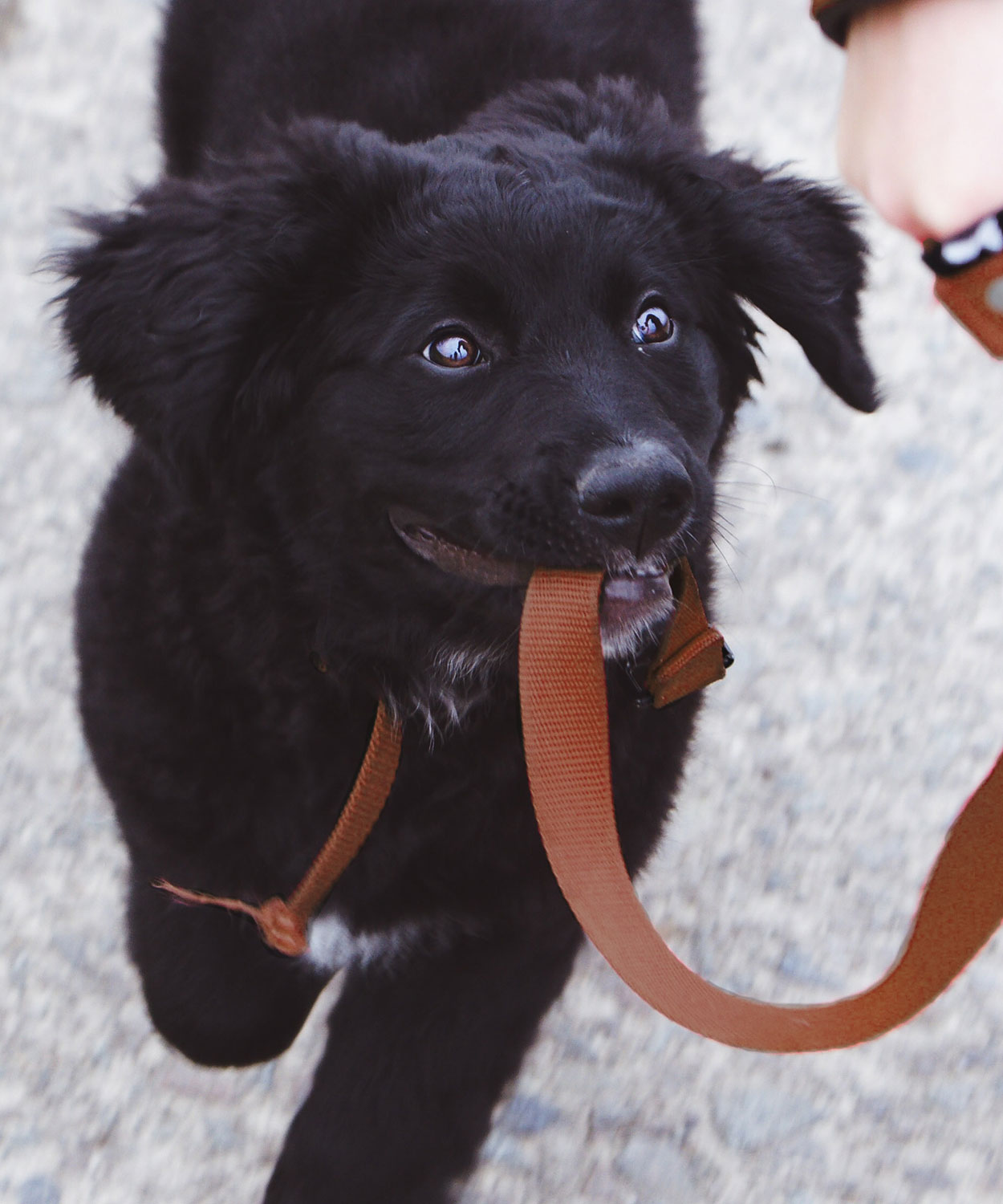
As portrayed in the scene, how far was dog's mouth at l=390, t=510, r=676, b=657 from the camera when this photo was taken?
71.6 inches

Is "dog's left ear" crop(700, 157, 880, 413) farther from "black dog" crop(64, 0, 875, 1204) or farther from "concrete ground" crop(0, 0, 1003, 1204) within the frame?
"concrete ground" crop(0, 0, 1003, 1204)

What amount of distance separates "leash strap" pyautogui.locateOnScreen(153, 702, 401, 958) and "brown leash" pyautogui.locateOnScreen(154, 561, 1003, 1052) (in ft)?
1.27

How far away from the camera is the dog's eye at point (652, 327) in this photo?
6.31ft

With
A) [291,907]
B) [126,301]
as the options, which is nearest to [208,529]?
[126,301]

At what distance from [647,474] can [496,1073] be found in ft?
3.41

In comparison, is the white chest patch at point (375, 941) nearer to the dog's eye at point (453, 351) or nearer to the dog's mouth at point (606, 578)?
the dog's mouth at point (606, 578)

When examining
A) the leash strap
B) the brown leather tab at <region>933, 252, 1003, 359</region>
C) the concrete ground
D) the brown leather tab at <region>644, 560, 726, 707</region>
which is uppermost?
the brown leather tab at <region>933, 252, 1003, 359</region>

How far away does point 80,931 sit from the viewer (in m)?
2.65

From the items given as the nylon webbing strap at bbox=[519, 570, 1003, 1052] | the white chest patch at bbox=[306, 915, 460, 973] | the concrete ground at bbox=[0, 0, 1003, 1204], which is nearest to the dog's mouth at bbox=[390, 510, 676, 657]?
the nylon webbing strap at bbox=[519, 570, 1003, 1052]

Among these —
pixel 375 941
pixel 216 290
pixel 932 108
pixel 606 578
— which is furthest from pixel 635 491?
pixel 375 941

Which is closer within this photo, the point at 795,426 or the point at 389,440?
the point at 389,440

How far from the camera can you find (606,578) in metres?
1.83

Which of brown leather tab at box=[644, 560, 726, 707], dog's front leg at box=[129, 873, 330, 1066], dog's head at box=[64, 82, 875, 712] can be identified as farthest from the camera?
dog's front leg at box=[129, 873, 330, 1066]

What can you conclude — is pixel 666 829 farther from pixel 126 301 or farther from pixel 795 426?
pixel 795 426
